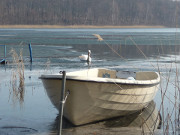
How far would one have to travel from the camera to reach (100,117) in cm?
752

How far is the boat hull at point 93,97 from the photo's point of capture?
6.81 m

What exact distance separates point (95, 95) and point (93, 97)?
0.17 ft

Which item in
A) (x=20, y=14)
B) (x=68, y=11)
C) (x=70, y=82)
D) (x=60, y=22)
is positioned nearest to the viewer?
(x=70, y=82)

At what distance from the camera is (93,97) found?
275 inches

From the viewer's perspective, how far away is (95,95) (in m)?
6.97

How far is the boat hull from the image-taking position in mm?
6809

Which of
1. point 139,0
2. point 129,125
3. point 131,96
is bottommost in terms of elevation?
point 129,125

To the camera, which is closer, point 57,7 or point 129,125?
point 129,125

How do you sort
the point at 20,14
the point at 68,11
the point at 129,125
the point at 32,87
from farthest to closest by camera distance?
the point at 20,14, the point at 68,11, the point at 32,87, the point at 129,125

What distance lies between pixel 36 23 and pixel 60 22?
32.8 ft

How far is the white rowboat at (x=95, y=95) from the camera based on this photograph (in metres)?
6.75

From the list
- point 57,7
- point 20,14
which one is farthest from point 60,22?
point 20,14

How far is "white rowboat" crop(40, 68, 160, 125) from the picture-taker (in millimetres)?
6754

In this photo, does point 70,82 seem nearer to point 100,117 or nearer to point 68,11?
point 100,117
